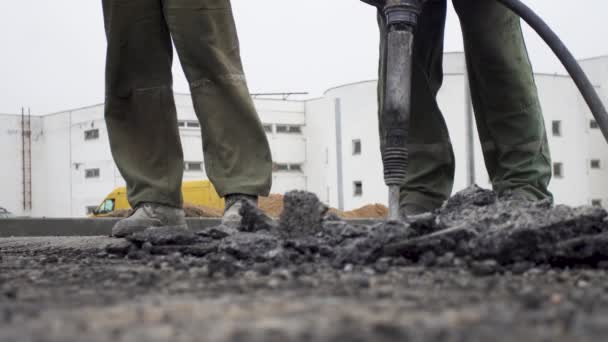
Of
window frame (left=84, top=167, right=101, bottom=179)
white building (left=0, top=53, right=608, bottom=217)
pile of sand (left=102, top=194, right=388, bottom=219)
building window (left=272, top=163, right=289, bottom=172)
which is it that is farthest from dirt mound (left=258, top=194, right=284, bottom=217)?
window frame (left=84, top=167, right=101, bottom=179)

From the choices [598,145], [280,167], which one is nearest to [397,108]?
[598,145]

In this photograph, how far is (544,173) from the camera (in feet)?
11.5

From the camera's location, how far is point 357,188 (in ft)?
93.9

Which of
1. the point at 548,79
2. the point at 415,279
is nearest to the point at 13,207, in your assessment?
the point at 548,79

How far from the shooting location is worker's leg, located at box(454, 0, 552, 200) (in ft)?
11.4

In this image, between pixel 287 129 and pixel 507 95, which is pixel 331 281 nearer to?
pixel 507 95

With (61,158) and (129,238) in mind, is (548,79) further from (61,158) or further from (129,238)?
(129,238)

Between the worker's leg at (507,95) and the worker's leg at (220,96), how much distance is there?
3.34 feet

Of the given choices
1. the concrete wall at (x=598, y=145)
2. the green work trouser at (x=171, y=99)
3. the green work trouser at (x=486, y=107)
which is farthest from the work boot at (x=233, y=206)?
the concrete wall at (x=598, y=145)

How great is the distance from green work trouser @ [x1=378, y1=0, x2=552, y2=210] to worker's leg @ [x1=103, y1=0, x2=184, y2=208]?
0.96 metres

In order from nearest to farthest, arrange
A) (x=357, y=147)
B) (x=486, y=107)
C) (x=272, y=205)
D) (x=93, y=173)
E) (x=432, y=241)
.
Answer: (x=432, y=241)
(x=486, y=107)
(x=272, y=205)
(x=357, y=147)
(x=93, y=173)

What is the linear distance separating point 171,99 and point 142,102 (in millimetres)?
132

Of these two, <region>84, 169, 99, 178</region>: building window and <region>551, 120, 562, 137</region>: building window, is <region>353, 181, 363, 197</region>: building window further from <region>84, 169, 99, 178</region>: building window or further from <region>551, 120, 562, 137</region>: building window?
<region>84, 169, 99, 178</region>: building window

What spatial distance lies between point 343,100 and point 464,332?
2802cm
